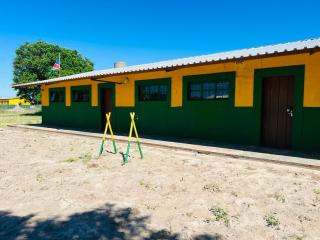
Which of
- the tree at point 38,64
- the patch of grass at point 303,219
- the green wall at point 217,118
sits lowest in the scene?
the patch of grass at point 303,219

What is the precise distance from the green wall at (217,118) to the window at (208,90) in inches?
6.8

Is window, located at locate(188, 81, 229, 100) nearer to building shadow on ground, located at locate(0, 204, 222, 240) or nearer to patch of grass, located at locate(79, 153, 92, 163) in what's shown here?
patch of grass, located at locate(79, 153, 92, 163)

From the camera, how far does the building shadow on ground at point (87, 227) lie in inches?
120

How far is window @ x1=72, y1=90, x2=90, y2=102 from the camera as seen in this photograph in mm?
14942

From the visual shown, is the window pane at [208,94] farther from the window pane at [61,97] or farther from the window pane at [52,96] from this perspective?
the window pane at [52,96]

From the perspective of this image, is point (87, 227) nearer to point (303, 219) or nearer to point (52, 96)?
point (303, 219)

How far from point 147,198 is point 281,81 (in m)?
5.89

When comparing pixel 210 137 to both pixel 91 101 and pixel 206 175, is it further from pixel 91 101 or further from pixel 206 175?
pixel 91 101

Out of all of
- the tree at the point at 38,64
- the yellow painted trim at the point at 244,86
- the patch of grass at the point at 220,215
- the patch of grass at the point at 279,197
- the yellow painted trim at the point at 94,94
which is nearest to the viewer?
the patch of grass at the point at 220,215

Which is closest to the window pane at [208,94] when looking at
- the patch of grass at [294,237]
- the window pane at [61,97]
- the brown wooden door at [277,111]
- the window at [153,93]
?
the brown wooden door at [277,111]

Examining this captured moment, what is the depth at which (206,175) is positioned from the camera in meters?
5.47

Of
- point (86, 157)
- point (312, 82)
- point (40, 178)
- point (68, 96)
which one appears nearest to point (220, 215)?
point (40, 178)

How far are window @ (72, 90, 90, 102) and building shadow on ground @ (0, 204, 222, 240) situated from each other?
462 inches

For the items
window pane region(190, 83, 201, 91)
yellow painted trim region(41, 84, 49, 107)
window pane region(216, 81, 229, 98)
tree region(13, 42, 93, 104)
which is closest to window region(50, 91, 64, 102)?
yellow painted trim region(41, 84, 49, 107)
